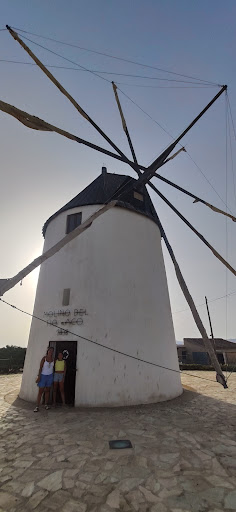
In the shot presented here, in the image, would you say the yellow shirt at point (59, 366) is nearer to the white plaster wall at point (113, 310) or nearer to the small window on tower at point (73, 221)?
the white plaster wall at point (113, 310)

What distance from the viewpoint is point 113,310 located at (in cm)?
1027

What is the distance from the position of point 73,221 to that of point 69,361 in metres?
6.65

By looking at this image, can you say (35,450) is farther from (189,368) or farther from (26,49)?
(189,368)

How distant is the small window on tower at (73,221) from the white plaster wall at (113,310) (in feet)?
0.81

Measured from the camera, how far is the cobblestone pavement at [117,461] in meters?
3.74

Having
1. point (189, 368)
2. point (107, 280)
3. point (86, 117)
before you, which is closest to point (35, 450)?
point (107, 280)

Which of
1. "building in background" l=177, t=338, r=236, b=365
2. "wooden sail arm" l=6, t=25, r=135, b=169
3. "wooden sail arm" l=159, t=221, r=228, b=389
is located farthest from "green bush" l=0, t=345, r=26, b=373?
"building in background" l=177, t=338, r=236, b=365

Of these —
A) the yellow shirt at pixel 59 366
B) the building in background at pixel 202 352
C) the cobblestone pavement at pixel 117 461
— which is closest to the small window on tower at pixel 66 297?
the yellow shirt at pixel 59 366

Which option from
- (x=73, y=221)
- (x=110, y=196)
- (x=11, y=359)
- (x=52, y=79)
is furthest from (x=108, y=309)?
(x=11, y=359)

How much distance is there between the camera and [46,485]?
412 cm

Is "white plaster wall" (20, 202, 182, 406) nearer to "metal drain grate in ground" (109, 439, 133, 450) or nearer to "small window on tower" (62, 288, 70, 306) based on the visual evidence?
"small window on tower" (62, 288, 70, 306)

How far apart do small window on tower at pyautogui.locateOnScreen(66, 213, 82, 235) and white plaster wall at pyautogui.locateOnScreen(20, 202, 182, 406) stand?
0.81 feet

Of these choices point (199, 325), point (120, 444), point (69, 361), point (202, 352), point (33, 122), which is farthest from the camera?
point (202, 352)

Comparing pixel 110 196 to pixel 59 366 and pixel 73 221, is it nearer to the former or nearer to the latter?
pixel 73 221
